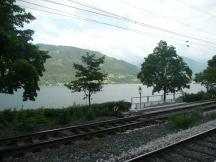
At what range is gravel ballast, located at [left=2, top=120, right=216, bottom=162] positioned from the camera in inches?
421

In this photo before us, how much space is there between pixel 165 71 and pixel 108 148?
31.5 metres

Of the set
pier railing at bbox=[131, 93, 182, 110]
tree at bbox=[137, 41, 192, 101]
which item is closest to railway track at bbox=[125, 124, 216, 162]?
pier railing at bbox=[131, 93, 182, 110]

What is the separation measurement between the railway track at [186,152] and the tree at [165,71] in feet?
95.2

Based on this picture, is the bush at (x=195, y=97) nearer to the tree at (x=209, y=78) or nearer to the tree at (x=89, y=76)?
the tree at (x=209, y=78)

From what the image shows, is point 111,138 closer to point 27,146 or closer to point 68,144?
point 68,144

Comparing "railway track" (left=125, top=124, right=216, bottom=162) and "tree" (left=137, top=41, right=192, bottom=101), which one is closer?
"railway track" (left=125, top=124, right=216, bottom=162)

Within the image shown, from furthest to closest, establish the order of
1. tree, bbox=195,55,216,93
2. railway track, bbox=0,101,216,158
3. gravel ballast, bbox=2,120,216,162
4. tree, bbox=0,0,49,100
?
tree, bbox=195,55,216,93 → tree, bbox=0,0,49,100 → railway track, bbox=0,101,216,158 → gravel ballast, bbox=2,120,216,162

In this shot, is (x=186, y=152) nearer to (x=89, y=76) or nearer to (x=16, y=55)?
(x=16, y=55)

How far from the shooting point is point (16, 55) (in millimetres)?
19969

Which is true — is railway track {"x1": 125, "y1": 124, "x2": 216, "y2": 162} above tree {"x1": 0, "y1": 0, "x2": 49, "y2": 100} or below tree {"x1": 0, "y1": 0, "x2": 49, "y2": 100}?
below

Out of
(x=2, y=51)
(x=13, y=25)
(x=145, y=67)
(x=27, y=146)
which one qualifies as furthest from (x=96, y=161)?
(x=145, y=67)

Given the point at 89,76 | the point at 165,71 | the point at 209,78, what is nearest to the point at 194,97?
the point at 165,71

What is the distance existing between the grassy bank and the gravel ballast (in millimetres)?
4194

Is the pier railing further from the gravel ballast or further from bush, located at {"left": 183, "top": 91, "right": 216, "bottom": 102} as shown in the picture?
the gravel ballast
